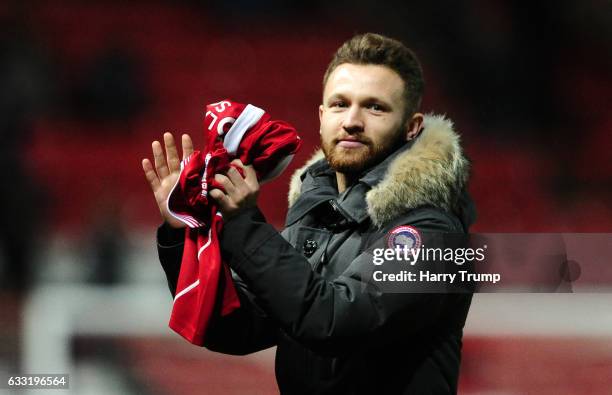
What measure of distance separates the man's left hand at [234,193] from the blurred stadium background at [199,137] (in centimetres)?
163

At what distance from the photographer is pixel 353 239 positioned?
1.17m

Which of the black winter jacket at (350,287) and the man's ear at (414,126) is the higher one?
the man's ear at (414,126)

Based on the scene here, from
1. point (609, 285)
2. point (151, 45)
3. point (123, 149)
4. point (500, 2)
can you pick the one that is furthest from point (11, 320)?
point (500, 2)

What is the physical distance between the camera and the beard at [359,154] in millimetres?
1195

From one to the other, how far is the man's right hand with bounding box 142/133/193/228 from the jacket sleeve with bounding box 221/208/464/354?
0.11 metres

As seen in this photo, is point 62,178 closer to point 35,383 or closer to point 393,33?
point 35,383

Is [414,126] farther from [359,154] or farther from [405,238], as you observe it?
[405,238]

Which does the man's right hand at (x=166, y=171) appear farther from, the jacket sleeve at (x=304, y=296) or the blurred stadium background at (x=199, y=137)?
the blurred stadium background at (x=199, y=137)

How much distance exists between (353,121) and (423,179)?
0.45 ft

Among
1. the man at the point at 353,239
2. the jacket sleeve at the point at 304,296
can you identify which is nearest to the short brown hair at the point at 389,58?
the man at the point at 353,239

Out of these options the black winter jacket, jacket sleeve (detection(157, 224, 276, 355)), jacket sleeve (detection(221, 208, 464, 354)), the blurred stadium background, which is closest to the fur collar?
the black winter jacket

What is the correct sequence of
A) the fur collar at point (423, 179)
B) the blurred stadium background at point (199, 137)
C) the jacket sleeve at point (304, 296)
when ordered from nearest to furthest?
the jacket sleeve at point (304, 296)
the fur collar at point (423, 179)
the blurred stadium background at point (199, 137)

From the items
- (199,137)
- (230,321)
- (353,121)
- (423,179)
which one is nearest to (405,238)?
(423,179)

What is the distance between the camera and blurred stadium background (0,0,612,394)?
260 cm
